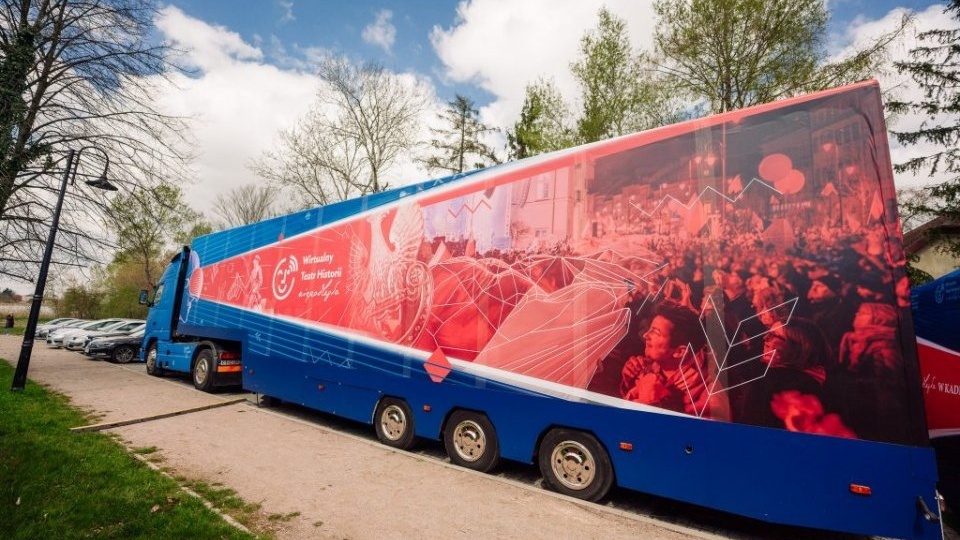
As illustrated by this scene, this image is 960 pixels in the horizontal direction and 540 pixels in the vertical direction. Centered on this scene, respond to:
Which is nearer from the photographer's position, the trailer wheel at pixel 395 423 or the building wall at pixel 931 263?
the trailer wheel at pixel 395 423

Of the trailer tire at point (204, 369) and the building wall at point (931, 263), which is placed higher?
the building wall at point (931, 263)

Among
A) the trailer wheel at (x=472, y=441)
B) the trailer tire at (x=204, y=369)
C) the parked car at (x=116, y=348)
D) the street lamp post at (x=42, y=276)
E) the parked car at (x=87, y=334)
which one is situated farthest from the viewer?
the parked car at (x=87, y=334)

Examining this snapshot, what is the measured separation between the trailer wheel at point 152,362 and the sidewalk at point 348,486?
479 cm

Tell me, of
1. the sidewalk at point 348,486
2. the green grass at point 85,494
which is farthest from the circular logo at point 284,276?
the green grass at point 85,494

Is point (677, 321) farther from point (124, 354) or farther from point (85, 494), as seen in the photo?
point (124, 354)

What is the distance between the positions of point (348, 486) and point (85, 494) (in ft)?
8.75

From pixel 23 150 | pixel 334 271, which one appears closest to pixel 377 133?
pixel 23 150

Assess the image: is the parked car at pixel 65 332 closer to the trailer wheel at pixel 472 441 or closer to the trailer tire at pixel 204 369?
the trailer tire at pixel 204 369

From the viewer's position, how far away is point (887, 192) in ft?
11.7

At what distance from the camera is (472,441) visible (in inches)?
225

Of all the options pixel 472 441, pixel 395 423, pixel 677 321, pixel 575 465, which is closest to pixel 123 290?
pixel 395 423

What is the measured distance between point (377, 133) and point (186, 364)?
18.2 meters

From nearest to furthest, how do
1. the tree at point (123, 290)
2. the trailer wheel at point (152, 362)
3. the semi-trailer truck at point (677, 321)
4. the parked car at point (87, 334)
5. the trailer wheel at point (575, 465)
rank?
the semi-trailer truck at point (677, 321) < the trailer wheel at point (575, 465) < the trailer wheel at point (152, 362) < the parked car at point (87, 334) < the tree at point (123, 290)

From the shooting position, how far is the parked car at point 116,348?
1656 cm
